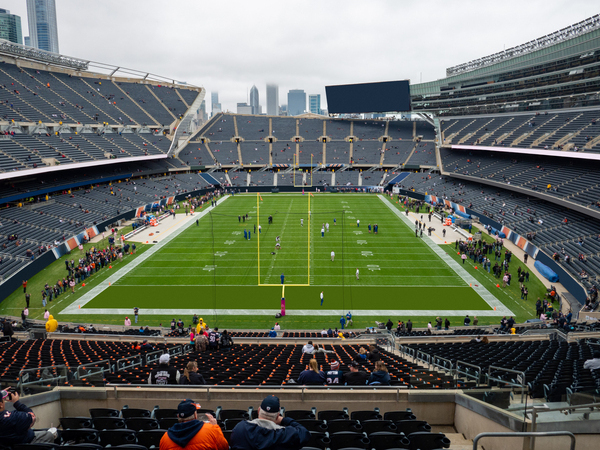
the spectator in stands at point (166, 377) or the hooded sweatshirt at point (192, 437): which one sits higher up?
the hooded sweatshirt at point (192, 437)

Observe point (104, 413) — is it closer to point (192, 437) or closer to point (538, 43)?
point (192, 437)

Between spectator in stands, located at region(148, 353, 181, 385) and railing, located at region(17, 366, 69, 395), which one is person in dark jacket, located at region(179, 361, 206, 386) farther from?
railing, located at region(17, 366, 69, 395)

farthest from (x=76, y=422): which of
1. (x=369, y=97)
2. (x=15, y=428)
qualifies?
(x=369, y=97)

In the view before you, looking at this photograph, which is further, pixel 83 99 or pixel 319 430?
pixel 83 99

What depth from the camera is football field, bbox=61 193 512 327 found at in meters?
21.0

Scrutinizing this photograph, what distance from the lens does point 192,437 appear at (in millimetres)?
3234

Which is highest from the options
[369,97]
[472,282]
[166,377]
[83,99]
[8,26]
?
[8,26]

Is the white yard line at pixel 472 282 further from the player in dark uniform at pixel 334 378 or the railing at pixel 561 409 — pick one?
the railing at pixel 561 409

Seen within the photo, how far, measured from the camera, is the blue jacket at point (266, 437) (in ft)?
10.8

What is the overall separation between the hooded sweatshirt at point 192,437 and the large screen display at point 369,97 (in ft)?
256

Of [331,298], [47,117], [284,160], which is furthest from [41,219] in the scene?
[284,160]

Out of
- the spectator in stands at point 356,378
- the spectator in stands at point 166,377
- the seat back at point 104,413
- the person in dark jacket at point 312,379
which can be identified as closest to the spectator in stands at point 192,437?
the seat back at point 104,413

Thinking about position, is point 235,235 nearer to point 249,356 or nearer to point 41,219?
point 41,219

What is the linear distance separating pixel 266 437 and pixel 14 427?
8.95 ft
